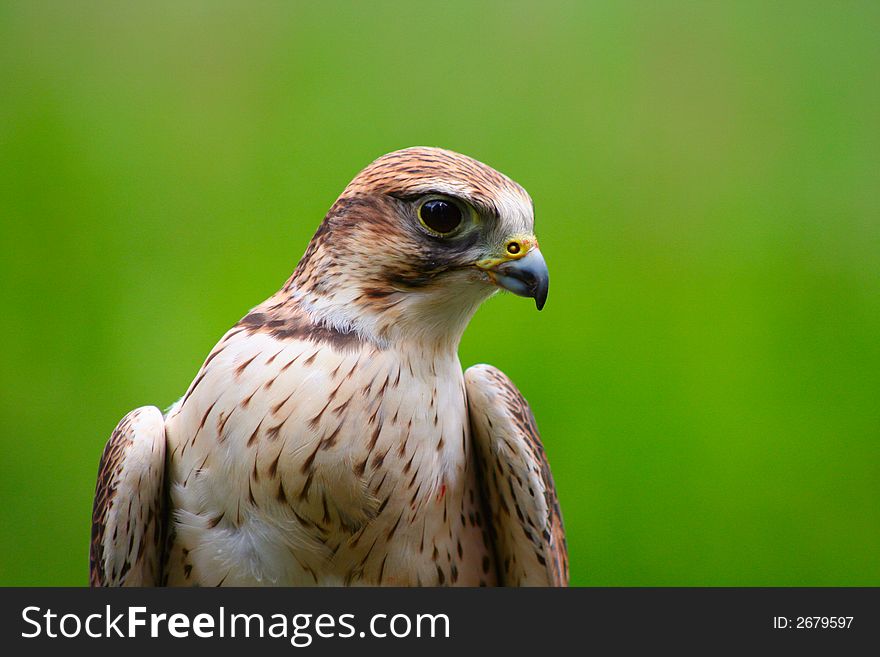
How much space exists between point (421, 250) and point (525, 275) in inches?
6.2

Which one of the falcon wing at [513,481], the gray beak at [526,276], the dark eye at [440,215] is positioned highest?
the dark eye at [440,215]

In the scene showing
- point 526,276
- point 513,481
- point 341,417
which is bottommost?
point 513,481

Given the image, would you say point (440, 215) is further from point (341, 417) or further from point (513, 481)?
point (513, 481)

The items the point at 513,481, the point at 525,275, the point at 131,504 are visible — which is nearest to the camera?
the point at 525,275

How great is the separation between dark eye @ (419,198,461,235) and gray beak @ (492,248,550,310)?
91mm

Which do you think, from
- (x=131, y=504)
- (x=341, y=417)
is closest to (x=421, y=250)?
(x=341, y=417)

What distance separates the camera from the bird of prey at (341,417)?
1244 millimetres

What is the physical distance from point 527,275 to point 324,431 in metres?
0.37

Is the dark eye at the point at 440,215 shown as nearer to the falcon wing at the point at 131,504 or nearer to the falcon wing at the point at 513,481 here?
the falcon wing at the point at 513,481

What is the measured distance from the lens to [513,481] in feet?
4.94

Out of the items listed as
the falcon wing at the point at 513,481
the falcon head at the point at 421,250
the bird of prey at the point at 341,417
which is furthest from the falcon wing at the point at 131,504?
the falcon wing at the point at 513,481

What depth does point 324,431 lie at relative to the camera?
4.06ft
